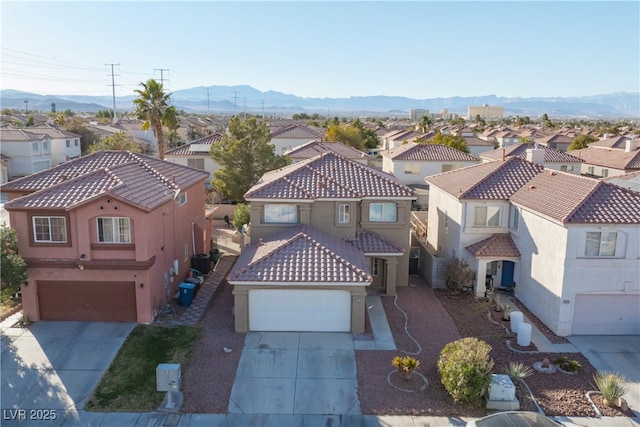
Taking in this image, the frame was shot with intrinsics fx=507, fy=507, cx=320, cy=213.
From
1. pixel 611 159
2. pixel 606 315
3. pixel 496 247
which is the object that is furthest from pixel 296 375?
pixel 611 159

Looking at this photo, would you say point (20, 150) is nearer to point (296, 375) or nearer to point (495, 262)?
point (296, 375)

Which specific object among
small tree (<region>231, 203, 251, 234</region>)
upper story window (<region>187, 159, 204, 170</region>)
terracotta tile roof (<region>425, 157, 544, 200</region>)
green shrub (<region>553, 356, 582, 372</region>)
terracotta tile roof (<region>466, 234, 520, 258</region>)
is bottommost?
green shrub (<region>553, 356, 582, 372</region>)

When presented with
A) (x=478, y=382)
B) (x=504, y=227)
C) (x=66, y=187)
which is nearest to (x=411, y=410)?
(x=478, y=382)

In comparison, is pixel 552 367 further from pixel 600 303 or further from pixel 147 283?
pixel 147 283

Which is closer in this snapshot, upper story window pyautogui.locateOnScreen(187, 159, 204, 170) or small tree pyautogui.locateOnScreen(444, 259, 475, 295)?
small tree pyautogui.locateOnScreen(444, 259, 475, 295)

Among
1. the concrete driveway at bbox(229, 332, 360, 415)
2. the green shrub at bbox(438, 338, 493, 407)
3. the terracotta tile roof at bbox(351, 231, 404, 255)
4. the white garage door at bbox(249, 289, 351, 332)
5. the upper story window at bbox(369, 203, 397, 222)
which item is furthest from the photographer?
the upper story window at bbox(369, 203, 397, 222)

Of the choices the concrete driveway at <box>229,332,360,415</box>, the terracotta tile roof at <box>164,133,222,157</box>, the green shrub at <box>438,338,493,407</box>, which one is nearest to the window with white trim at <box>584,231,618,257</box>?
the green shrub at <box>438,338,493,407</box>

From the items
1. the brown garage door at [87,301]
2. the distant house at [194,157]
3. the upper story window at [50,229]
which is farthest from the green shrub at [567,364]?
the distant house at [194,157]

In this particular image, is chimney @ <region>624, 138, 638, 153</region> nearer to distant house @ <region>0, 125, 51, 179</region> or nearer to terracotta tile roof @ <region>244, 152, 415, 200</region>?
terracotta tile roof @ <region>244, 152, 415, 200</region>
